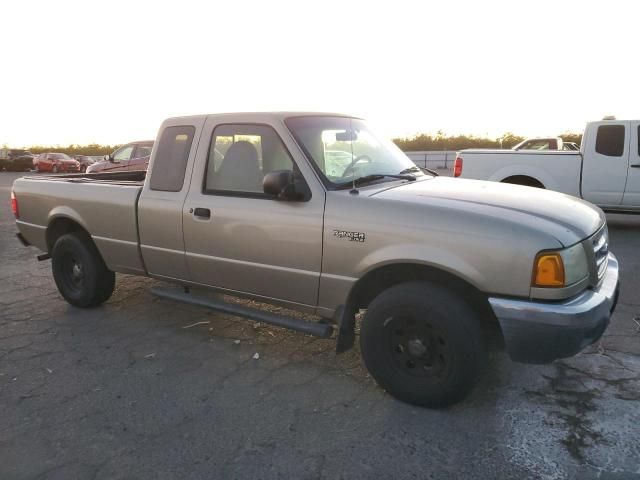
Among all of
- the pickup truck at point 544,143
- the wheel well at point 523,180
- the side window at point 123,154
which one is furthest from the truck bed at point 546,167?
the side window at point 123,154

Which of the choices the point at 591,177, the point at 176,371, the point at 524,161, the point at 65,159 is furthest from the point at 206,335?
the point at 65,159

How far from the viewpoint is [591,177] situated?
859 cm

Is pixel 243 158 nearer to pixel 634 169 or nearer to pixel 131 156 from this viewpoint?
pixel 634 169

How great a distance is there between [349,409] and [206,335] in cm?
168

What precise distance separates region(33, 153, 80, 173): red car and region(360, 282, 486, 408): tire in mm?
35670

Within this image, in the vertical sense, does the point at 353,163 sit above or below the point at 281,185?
above

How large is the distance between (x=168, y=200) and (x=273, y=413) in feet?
6.41

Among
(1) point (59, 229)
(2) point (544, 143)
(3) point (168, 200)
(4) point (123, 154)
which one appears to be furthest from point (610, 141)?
(4) point (123, 154)

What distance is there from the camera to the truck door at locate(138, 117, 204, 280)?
4.01 metres

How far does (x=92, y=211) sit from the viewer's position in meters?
4.61

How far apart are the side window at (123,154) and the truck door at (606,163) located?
13.4 metres

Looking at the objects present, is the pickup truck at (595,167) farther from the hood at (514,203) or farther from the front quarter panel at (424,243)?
the front quarter panel at (424,243)

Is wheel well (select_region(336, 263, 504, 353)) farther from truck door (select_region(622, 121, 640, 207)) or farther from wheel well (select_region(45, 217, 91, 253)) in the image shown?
truck door (select_region(622, 121, 640, 207))

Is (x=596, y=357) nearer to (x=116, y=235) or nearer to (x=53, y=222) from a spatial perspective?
(x=116, y=235)
